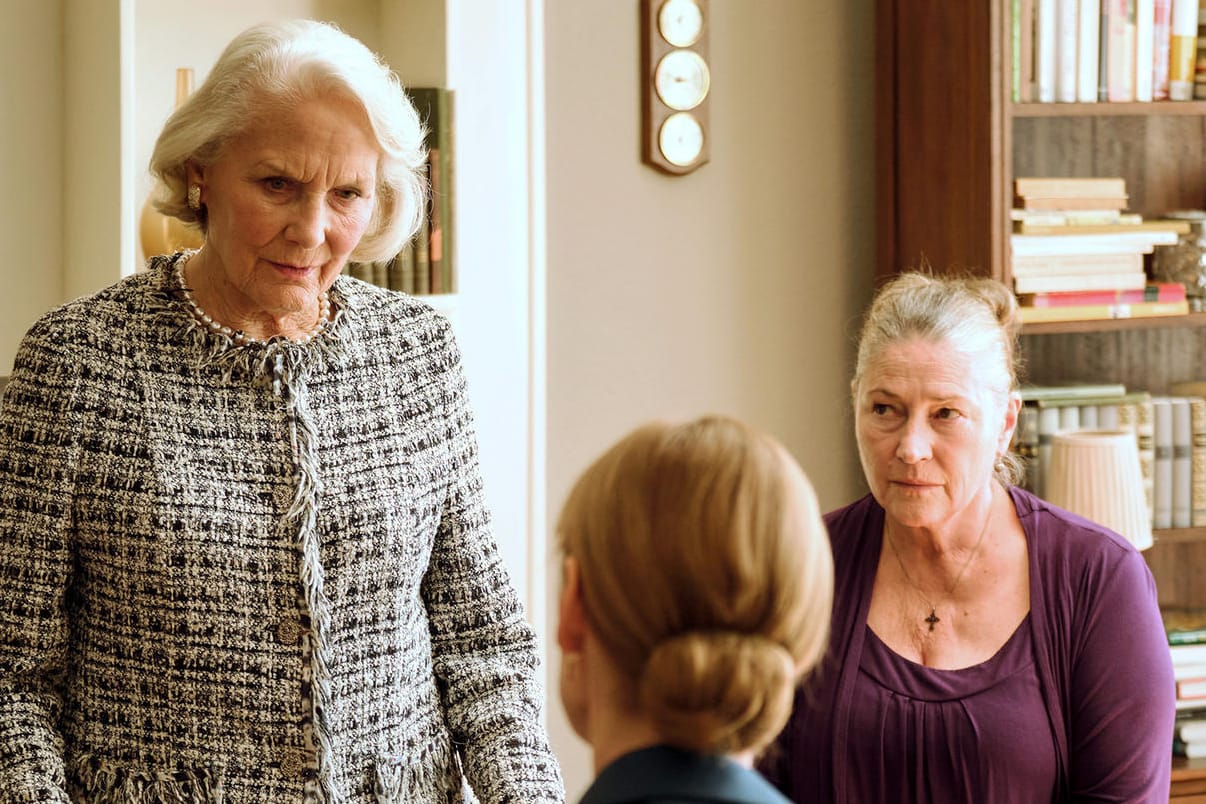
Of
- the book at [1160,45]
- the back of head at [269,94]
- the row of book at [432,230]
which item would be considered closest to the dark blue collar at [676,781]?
the back of head at [269,94]

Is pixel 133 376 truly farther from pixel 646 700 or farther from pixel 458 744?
pixel 646 700

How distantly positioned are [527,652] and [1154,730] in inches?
34.5

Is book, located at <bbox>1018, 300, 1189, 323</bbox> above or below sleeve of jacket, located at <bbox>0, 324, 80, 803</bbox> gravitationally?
above

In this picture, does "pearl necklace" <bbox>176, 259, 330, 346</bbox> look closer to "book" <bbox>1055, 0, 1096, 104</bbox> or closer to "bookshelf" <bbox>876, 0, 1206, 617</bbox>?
"bookshelf" <bbox>876, 0, 1206, 617</bbox>

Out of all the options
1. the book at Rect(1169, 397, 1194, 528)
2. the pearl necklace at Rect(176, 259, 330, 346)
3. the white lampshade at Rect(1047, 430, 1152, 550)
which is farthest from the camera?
the book at Rect(1169, 397, 1194, 528)

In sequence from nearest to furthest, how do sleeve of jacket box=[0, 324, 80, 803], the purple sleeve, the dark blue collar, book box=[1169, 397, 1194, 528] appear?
the dark blue collar → sleeve of jacket box=[0, 324, 80, 803] → the purple sleeve → book box=[1169, 397, 1194, 528]

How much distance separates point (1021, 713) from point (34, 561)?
125 cm

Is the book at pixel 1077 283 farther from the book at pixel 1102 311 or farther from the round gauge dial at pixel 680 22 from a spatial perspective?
the round gauge dial at pixel 680 22

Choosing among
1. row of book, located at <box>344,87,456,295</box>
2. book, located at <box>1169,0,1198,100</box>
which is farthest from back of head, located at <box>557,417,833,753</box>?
book, located at <box>1169,0,1198,100</box>

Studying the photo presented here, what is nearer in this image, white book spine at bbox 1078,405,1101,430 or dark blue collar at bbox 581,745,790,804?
dark blue collar at bbox 581,745,790,804

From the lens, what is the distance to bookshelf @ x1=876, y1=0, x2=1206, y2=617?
3.09 m

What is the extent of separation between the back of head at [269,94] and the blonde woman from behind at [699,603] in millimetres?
668

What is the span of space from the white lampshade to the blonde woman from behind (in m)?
2.15

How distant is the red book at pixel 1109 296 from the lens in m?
3.17
